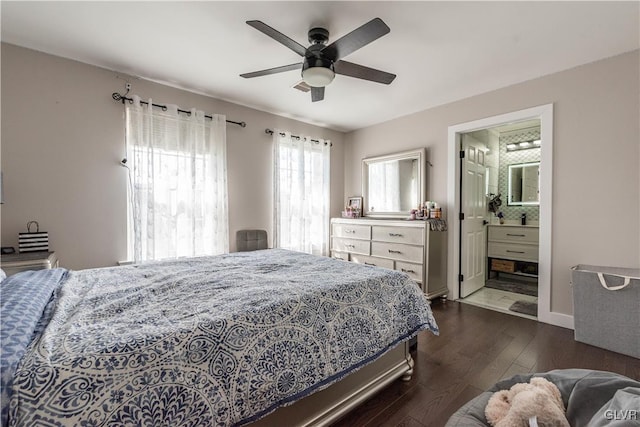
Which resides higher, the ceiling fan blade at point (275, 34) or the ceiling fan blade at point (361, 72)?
the ceiling fan blade at point (275, 34)

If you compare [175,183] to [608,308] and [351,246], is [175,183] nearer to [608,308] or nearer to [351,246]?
[351,246]

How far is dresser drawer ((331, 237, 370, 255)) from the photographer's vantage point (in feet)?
13.1

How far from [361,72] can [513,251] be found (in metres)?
3.89

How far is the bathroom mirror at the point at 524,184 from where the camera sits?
4.45 meters

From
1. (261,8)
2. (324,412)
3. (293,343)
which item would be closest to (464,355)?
(324,412)

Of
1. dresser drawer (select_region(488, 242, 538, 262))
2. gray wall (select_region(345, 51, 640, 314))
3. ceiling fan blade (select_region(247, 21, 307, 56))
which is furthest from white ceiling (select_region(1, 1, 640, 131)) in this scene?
dresser drawer (select_region(488, 242, 538, 262))

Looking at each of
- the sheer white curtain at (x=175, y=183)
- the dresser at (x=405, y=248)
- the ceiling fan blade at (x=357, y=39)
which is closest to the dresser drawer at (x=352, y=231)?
the dresser at (x=405, y=248)

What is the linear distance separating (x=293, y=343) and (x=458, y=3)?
7.62 ft

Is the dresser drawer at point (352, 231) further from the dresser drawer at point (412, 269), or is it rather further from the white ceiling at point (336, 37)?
the white ceiling at point (336, 37)

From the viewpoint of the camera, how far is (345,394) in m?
1.55

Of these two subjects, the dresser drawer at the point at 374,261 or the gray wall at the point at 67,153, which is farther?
the dresser drawer at the point at 374,261

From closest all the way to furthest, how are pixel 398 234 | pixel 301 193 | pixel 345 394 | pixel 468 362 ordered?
pixel 345 394 < pixel 468 362 < pixel 398 234 < pixel 301 193

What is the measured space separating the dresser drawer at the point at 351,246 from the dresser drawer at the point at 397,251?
0.42 ft

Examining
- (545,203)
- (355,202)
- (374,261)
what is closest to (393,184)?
(355,202)
